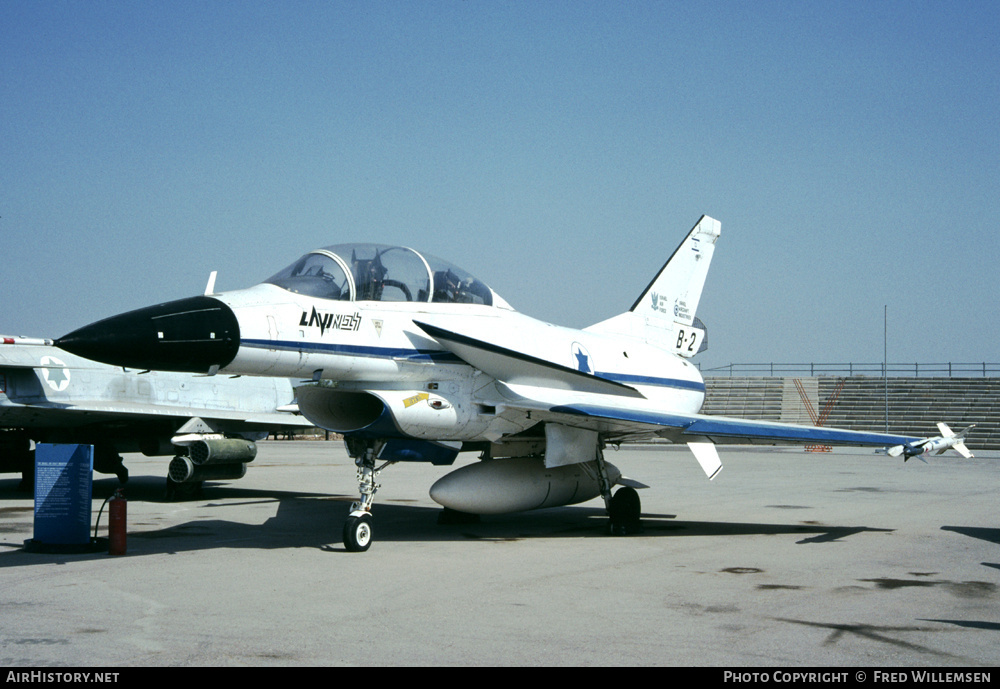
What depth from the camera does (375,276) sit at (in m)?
9.94

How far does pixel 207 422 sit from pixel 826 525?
1054cm

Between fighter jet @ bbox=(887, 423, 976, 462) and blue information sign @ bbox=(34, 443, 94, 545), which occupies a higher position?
fighter jet @ bbox=(887, 423, 976, 462)

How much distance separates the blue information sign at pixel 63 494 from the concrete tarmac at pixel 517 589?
1.48 feet

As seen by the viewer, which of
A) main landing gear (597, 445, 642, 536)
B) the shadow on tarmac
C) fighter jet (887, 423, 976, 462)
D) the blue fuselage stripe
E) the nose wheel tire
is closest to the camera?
the blue fuselage stripe

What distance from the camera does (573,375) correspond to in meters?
10.8

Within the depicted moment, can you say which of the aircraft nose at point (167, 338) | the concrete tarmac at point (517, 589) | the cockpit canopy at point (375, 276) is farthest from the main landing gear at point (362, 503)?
the aircraft nose at point (167, 338)

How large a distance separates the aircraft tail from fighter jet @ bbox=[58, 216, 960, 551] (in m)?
1.68

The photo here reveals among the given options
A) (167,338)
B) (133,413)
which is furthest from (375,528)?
(133,413)

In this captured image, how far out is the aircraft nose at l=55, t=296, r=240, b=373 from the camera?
25.6 feet

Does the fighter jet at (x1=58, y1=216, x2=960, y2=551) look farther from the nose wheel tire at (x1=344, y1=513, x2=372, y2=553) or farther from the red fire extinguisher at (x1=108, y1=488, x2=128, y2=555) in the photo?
the red fire extinguisher at (x1=108, y1=488, x2=128, y2=555)

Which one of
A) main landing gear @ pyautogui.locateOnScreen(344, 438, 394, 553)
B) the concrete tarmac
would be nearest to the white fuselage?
main landing gear @ pyautogui.locateOnScreen(344, 438, 394, 553)

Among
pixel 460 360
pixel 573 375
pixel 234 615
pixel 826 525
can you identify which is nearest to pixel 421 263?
pixel 460 360

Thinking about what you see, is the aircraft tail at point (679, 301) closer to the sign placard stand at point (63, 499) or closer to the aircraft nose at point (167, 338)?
the aircraft nose at point (167, 338)

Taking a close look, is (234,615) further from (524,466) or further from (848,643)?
(524,466)
